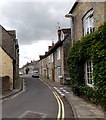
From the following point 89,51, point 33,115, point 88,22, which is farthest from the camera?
point 88,22

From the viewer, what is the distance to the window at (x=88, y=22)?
10.9 metres

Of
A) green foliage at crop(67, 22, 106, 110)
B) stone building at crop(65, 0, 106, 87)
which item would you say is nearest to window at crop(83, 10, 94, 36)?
stone building at crop(65, 0, 106, 87)

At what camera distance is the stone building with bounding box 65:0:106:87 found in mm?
9065

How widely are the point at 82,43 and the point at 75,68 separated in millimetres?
2606

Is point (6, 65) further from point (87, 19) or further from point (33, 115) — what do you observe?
point (33, 115)

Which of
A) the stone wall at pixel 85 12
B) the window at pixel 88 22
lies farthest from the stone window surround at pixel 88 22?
the stone wall at pixel 85 12

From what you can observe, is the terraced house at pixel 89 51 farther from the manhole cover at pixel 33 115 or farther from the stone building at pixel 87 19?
the manhole cover at pixel 33 115

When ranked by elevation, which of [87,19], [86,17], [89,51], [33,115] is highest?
[86,17]

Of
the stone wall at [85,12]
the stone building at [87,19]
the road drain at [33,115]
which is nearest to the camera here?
the road drain at [33,115]

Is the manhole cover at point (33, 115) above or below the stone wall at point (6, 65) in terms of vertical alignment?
below

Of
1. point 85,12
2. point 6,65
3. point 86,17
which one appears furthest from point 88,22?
point 6,65

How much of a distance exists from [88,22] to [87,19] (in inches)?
14.4

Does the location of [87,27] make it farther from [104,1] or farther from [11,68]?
[11,68]

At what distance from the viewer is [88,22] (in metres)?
11.4
